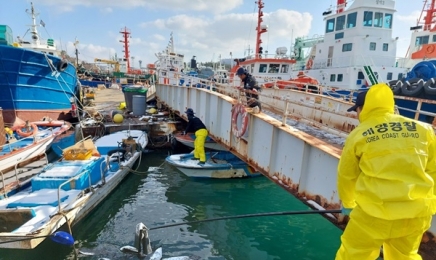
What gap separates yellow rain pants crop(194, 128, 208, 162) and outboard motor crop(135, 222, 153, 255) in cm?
503

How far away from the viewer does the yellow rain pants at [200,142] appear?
10453 millimetres

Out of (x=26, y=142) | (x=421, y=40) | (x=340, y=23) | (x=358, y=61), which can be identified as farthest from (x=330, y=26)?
(x=26, y=142)

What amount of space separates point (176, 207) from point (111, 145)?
4.90m

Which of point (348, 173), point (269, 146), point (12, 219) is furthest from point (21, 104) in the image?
point (348, 173)

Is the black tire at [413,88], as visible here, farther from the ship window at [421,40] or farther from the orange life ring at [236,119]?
the ship window at [421,40]

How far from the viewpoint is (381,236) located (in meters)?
2.51

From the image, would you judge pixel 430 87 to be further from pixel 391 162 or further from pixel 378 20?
pixel 378 20

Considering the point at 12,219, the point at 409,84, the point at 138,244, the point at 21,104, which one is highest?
the point at 409,84

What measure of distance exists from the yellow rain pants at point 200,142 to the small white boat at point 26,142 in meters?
6.01

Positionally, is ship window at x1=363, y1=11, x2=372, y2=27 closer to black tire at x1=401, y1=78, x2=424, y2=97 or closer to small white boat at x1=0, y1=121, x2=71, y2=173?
black tire at x1=401, y1=78, x2=424, y2=97

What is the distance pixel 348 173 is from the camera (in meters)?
2.71

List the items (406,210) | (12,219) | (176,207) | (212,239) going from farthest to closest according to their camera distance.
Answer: (176,207), (212,239), (12,219), (406,210)

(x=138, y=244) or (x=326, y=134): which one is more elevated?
(x=326, y=134)

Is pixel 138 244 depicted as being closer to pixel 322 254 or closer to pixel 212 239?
pixel 212 239
